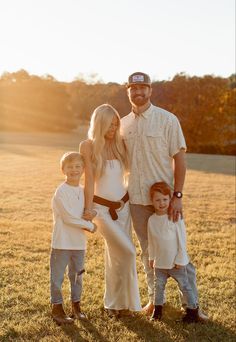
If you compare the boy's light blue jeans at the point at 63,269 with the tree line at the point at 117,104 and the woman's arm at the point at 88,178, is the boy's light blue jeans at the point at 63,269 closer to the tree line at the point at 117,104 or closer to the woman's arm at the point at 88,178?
the woman's arm at the point at 88,178

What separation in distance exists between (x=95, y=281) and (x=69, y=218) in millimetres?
1824

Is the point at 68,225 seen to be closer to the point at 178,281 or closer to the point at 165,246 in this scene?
the point at 165,246

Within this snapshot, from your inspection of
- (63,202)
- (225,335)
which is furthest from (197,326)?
(63,202)

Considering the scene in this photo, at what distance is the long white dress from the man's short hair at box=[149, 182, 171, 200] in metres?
0.28

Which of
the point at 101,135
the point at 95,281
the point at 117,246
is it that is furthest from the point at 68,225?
the point at 95,281

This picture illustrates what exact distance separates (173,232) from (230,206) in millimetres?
7659

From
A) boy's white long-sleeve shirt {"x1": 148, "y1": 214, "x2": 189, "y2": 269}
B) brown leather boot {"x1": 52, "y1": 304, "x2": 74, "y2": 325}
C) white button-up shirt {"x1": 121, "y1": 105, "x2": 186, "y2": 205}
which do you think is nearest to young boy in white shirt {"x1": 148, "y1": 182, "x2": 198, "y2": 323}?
boy's white long-sleeve shirt {"x1": 148, "y1": 214, "x2": 189, "y2": 269}

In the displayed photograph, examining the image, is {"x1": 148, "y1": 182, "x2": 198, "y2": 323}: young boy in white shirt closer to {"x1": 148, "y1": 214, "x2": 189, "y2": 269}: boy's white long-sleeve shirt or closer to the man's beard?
{"x1": 148, "y1": 214, "x2": 189, "y2": 269}: boy's white long-sleeve shirt

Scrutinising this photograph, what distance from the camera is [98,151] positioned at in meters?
4.47

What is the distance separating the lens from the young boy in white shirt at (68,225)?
4.38 metres

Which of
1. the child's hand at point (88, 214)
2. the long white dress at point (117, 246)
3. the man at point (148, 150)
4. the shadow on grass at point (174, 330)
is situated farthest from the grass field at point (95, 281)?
the child's hand at point (88, 214)

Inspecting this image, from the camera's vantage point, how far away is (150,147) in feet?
15.0

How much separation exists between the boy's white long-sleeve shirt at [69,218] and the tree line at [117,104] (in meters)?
31.6

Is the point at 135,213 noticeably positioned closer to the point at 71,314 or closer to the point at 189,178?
the point at 71,314
